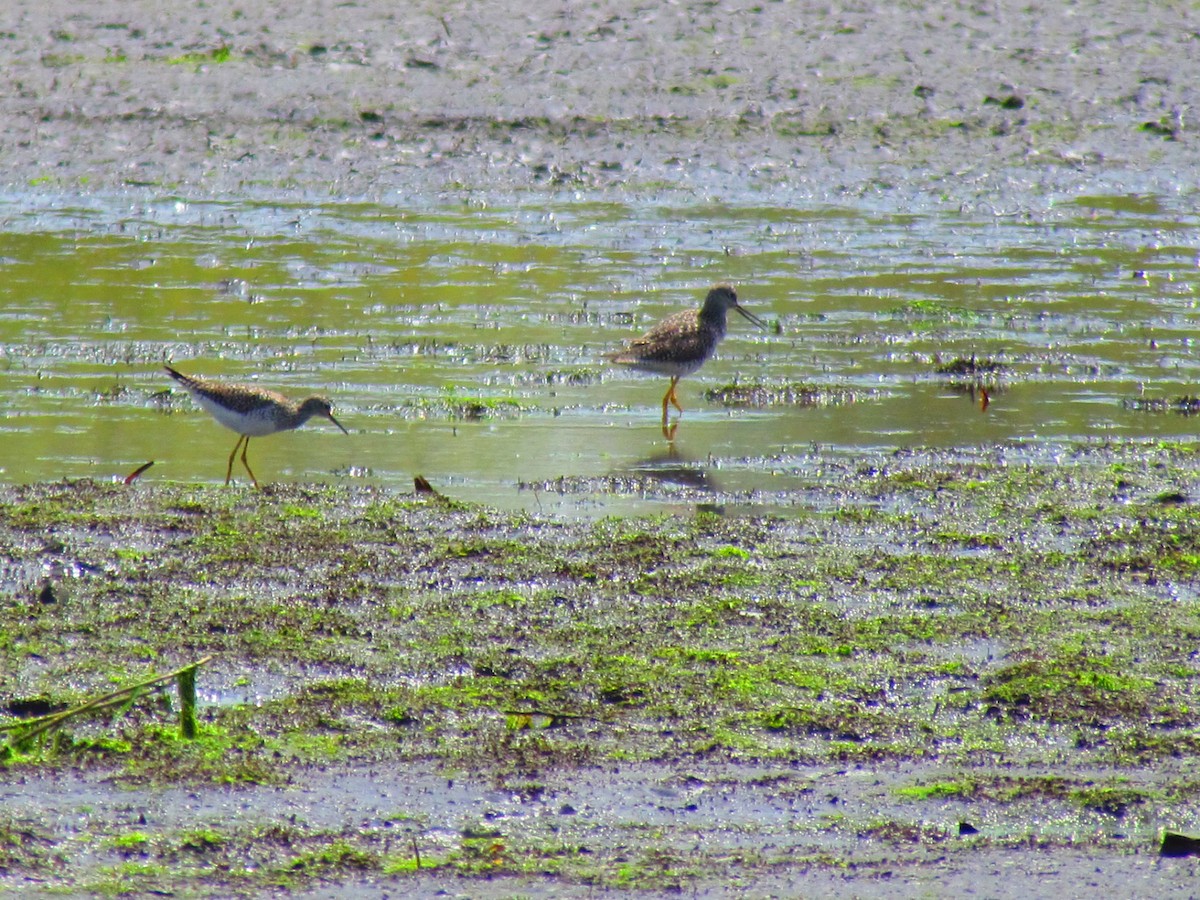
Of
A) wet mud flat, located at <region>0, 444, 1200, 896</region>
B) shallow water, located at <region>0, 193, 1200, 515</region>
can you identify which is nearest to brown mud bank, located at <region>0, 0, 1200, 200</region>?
shallow water, located at <region>0, 193, 1200, 515</region>

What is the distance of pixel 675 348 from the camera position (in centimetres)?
1012

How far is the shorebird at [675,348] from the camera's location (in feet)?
33.1

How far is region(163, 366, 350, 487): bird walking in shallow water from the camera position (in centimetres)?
872

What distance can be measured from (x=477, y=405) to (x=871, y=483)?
2.49 meters

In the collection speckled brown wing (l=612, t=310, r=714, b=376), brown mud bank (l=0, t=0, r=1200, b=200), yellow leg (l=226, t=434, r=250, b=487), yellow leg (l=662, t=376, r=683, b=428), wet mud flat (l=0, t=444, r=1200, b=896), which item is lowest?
wet mud flat (l=0, t=444, r=1200, b=896)

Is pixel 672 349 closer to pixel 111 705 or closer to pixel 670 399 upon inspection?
pixel 670 399

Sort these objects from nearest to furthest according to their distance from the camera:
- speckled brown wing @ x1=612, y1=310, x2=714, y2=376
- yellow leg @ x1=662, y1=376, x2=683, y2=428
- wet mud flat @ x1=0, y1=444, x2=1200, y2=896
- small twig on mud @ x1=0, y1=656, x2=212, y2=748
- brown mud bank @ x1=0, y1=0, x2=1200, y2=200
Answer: wet mud flat @ x1=0, y1=444, x2=1200, y2=896 < small twig on mud @ x1=0, y1=656, x2=212, y2=748 < yellow leg @ x1=662, y1=376, x2=683, y2=428 < speckled brown wing @ x1=612, y1=310, x2=714, y2=376 < brown mud bank @ x1=0, y1=0, x2=1200, y2=200

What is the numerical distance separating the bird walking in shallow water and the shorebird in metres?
1.96

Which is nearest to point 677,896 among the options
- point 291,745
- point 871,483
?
point 291,745

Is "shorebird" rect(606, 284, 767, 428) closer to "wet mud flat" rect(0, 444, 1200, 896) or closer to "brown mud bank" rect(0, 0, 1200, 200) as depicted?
"wet mud flat" rect(0, 444, 1200, 896)

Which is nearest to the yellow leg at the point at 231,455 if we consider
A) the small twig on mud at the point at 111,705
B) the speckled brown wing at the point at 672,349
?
the speckled brown wing at the point at 672,349

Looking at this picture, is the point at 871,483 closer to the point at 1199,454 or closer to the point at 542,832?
the point at 1199,454

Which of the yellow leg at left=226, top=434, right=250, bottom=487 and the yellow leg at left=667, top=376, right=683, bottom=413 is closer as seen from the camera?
the yellow leg at left=226, top=434, right=250, bottom=487

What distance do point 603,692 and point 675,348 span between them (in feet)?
15.5
